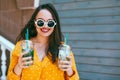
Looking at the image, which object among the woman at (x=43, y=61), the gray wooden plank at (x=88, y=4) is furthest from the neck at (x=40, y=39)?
the gray wooden plank at (x=88, y=4)

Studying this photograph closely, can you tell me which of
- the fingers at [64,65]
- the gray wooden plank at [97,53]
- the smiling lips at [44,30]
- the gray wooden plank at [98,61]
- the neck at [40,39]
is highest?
the smiling lips at [44,30]

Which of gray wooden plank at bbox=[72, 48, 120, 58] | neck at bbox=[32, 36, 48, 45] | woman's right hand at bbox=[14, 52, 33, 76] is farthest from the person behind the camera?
gray wooden plank at bbox=[72, 48, 120, 58]

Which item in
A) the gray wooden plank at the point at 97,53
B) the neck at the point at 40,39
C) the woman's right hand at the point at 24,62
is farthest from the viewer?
the gray wooden plank at the point at 97,53

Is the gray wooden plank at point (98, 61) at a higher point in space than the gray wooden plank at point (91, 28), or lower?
lower

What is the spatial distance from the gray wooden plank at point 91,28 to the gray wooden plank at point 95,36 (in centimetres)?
4

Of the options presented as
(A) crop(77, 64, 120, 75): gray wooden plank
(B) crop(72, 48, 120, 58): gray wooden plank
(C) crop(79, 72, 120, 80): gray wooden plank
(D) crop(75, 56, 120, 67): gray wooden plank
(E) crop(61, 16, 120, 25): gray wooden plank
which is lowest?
(C) crop(79, 72, 120, 80): gray wooden plank

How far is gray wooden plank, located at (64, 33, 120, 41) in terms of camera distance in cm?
334

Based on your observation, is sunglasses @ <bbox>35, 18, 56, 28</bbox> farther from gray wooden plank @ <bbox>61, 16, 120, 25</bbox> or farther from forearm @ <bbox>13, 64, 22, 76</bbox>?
gray wooden plank @ <bbox>61, 16, 120, 25</bbox>

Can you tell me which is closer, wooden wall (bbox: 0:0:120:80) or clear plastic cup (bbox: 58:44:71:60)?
clear plastic cup (bbox: 58:44:71:60)

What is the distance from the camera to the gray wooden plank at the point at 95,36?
3.34 m

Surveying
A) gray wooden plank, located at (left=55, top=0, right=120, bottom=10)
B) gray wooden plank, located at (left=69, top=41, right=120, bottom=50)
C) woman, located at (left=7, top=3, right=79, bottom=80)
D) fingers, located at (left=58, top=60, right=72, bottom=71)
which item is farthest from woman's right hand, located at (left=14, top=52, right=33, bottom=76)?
gray wooden plank, located at (left=55, top=0, right=120, bottom=10)

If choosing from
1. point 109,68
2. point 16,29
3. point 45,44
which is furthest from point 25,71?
point 16,29

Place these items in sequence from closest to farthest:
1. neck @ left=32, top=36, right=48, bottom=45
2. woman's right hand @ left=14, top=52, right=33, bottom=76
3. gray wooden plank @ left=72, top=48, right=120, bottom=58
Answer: woman's right hand @ left=14, top=52, right=33, bottom=76
neck @ left=32, top=36, right=48, bottom=45
gray wooden plank @ left=72, top=48, right=120, bottom=58

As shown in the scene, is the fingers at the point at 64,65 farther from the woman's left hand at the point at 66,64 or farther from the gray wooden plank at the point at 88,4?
the gray wooden plank at the point at 88,4
